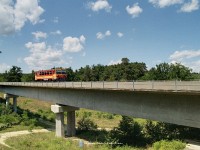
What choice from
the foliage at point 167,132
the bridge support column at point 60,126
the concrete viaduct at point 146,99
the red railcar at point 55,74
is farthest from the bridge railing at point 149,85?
the red railcar at point 55,74

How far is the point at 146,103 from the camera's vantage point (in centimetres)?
2397

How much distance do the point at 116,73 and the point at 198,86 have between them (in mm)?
102717

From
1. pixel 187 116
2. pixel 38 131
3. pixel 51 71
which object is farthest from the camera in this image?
pixel 51 71

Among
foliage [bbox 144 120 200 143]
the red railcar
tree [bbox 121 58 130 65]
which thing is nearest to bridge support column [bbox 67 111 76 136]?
foliage [bbox 144 120 200 143]

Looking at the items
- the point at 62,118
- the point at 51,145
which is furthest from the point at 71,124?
the point at 51,145

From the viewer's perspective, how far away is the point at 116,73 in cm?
12069

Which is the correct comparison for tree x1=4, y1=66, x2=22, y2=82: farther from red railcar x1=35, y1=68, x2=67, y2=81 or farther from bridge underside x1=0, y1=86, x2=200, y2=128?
bridge underside x1=0, y1=86, x2=200, y2=128

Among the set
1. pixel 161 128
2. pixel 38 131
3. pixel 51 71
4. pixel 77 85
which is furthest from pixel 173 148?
pixel 51 71

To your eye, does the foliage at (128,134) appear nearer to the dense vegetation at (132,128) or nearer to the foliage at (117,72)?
the dense vegetation at (132,128)

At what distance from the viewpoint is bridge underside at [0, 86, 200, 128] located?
2008cm

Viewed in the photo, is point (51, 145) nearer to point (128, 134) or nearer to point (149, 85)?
point (128, 134)

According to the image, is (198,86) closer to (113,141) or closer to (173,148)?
(173,148)

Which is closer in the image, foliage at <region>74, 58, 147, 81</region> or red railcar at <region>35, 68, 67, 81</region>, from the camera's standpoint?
red railcar at <region>35, 68, 67, 81</region>

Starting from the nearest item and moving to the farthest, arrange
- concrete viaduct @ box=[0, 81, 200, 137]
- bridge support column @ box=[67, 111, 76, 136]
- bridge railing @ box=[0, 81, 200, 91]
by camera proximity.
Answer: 1. bridge railing @ box=[0, 81, 200, 91]
2. concrete viaduct @ box=[0, 81, 200, 137]
3. bridge support column @ box=[67, 111, 76, 136]
